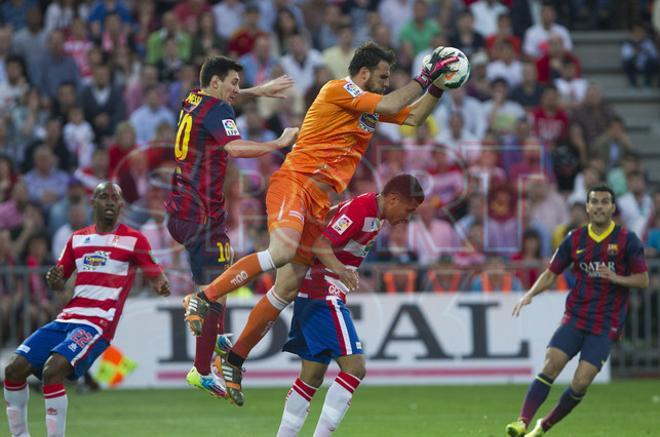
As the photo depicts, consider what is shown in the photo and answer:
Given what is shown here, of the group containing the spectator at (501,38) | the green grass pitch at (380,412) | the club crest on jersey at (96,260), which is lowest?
the green grass pitch at (380,412)

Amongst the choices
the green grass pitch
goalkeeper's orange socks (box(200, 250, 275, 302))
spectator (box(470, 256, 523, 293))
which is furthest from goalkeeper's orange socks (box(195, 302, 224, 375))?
spectator (box(470, 256, 523, 293))

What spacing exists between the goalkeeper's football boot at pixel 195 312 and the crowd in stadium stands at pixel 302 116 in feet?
21.5

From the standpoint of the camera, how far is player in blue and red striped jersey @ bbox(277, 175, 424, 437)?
1099 cm

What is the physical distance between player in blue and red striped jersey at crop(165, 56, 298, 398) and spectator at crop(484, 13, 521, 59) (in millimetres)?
10810

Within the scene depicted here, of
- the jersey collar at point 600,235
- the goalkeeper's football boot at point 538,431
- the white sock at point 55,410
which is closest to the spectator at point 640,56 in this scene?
the jersey collar at point 600,235

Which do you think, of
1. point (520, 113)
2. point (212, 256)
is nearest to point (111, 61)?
point (520, 113)

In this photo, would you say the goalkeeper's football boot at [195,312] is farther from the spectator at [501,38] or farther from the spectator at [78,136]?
the spectator at [501,38]

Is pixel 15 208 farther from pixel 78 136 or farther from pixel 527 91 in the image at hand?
pixel 527 91

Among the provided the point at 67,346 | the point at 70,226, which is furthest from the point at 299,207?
the point at 70,226

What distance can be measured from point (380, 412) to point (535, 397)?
9.48 feet

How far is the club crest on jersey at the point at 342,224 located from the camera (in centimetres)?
1108

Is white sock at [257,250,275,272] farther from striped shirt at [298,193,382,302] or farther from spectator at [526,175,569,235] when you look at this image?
spectator at [526,175,569,235]

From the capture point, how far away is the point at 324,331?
36.3 ft

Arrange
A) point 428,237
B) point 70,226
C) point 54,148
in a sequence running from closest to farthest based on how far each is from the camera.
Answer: point 70,226, point 428,237, point 54,148
